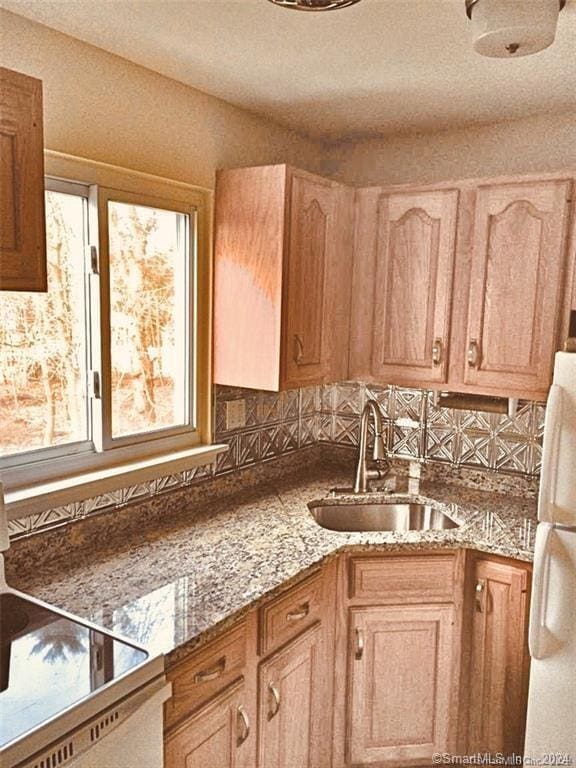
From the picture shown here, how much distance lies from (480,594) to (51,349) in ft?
5.35

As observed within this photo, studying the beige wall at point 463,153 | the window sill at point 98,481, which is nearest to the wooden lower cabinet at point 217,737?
the window sill at point 98,481

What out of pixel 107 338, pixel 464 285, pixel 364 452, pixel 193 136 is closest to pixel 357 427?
pixel 364 452

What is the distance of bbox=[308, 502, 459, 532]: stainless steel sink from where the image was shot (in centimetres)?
251

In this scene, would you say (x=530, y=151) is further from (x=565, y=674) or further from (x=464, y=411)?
(x=565, y=674)

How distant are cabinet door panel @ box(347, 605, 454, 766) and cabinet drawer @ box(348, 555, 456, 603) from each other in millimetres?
43

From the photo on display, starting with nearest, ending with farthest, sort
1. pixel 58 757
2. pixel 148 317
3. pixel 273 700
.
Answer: pixel 58 757 → pixel 273 700 → pixel 148 317

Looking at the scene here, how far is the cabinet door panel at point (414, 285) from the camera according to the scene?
7.90ft

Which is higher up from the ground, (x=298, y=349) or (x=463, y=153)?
(x=463, y=153)

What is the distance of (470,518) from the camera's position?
2297mm

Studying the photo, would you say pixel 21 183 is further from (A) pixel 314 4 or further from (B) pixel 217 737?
(B) pixel 217 737

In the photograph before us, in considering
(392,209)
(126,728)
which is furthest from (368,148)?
(126,728)

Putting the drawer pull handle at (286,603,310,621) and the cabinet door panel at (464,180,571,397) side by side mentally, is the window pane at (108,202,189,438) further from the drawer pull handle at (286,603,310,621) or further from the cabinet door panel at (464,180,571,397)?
the cabinet door panel at (464,180,571,397)

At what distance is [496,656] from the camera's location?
207cm

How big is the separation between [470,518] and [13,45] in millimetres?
2115
